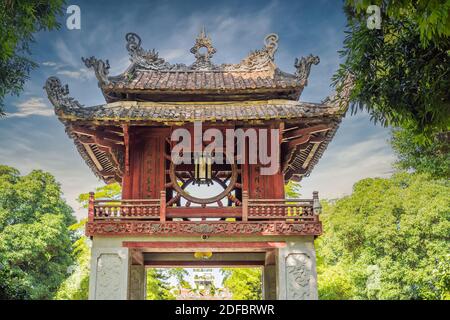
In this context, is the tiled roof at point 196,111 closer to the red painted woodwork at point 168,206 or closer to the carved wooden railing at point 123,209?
the red painted woodwork at point 168,206

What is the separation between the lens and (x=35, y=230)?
27250 mm

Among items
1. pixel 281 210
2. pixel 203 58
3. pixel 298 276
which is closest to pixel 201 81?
pixel 203 58

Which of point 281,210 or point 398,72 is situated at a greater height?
point 398,72

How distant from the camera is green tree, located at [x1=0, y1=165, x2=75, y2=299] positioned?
86.3ft

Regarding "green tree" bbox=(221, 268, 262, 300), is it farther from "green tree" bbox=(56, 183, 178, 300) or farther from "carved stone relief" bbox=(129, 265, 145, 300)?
"carved stone relief" bbox=(129, 265, 145, 300)

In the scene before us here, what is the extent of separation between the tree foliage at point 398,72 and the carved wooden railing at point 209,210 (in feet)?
8.80

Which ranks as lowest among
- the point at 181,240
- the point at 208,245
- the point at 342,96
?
the point at 208,245

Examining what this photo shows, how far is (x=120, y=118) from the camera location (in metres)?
10.6

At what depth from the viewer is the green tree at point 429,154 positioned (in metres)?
15.9

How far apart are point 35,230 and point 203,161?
1892 centimetres

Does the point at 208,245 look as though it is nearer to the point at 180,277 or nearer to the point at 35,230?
the point at 180,277

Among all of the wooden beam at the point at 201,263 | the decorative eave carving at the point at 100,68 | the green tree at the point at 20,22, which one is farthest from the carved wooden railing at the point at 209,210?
the green tree at the point at 20,22
